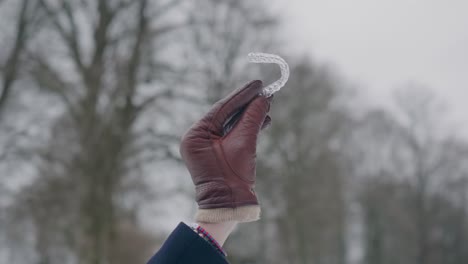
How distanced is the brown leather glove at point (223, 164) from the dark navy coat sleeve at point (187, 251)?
7cm

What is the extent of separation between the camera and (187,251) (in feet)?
4.76

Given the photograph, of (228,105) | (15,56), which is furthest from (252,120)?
(15,56)

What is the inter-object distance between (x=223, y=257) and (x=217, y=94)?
18.1m

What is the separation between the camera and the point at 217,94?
63.9 feet

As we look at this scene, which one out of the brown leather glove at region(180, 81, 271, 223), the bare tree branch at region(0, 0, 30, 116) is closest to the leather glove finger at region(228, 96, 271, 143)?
the brown leather glove at region(180, 81, 271, 223)

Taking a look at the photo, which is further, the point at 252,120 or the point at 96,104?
the point at 96,104

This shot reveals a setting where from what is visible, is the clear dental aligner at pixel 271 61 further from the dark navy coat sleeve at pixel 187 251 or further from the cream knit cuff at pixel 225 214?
the dark navy coat sleeve at pixel 187 251

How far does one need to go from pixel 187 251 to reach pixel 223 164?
0.21 meters

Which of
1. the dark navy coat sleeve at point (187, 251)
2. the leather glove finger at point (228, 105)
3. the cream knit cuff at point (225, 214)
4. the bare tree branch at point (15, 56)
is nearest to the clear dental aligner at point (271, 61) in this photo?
the leather glove finger at point (228, 105)

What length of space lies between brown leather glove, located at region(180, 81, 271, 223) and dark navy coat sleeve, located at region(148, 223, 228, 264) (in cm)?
7

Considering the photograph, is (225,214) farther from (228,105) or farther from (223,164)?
(228,105)

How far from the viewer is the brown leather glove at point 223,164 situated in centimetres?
151

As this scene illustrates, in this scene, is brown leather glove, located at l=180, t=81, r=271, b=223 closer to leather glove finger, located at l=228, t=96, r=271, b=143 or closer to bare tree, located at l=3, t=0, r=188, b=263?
leather glove finger, located at l=228, t=96, r=271, b=143

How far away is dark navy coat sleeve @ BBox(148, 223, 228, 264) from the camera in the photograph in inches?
57.0
